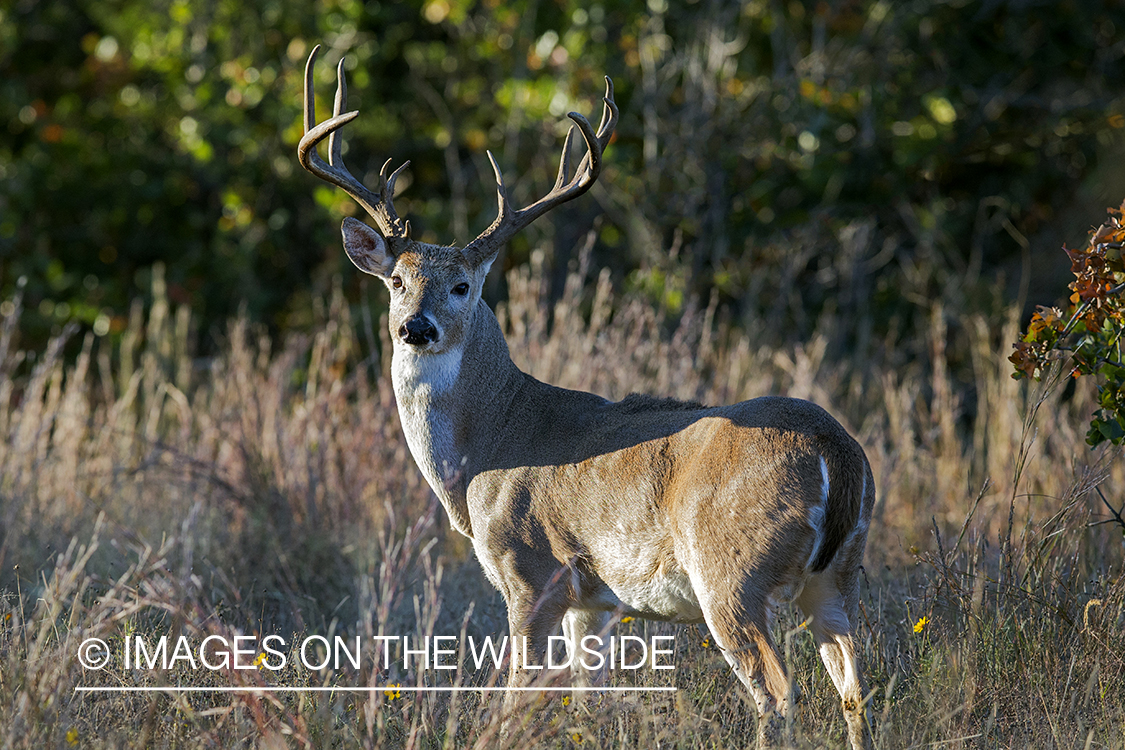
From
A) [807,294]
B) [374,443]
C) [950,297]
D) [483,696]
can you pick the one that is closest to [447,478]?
[483,696]

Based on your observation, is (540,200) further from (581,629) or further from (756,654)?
(756,654)

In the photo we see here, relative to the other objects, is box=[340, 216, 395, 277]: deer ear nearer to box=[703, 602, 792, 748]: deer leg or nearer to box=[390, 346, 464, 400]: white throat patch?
box=[390, 346, 464, 400]: white throat patch

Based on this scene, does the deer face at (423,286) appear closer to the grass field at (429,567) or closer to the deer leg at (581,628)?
the grass field at (429,567)

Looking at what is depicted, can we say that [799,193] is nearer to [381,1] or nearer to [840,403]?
[840,403]

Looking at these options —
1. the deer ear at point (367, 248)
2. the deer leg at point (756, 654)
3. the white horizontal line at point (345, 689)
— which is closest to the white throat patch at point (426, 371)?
the deer ear at point (367, 248)

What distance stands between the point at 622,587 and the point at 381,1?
8390 mm

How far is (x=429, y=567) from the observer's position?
374 centimetres

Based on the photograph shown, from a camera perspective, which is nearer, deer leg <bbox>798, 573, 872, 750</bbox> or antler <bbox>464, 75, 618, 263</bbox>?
deer leg <bbox>798, 573, 872, 750</bbox>

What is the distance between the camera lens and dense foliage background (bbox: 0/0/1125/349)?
30.7ft

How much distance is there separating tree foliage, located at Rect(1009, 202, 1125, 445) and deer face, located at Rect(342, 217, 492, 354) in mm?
2003

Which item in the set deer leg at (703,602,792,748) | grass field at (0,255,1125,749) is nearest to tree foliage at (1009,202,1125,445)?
grass field at (0,255,1125,749)

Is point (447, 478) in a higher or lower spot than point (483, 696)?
higher

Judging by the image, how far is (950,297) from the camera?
9312 millimetres

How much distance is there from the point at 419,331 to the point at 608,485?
36.1 inches
